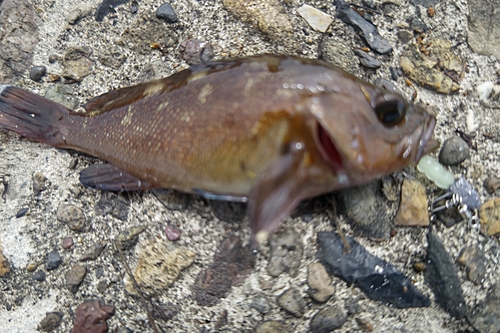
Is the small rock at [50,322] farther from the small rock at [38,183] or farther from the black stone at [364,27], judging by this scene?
the black stone at [364,27]

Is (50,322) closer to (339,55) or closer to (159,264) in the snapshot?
(159,264)

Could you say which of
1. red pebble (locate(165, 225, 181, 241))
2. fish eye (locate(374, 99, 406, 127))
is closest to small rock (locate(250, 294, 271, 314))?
red pebble (locate(165, 225, 181, 241))

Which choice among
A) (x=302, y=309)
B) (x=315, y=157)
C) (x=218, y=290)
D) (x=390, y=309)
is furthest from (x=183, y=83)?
(x=390, y=309)

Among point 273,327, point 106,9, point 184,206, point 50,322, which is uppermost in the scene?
point 106,9

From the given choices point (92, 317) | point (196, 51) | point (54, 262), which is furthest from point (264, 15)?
point (92, 317)

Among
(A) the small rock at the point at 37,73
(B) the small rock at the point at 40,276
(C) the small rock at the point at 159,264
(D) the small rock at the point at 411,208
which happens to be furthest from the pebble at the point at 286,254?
(A) the small rock at the point at 37,73

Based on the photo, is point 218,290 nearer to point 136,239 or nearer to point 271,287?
point 271,287

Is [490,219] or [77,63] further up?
[77,63]

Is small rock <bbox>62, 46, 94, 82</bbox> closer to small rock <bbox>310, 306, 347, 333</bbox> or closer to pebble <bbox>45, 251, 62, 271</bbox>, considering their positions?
pebble <bbox>45, 251, 62, 271</bbox>
